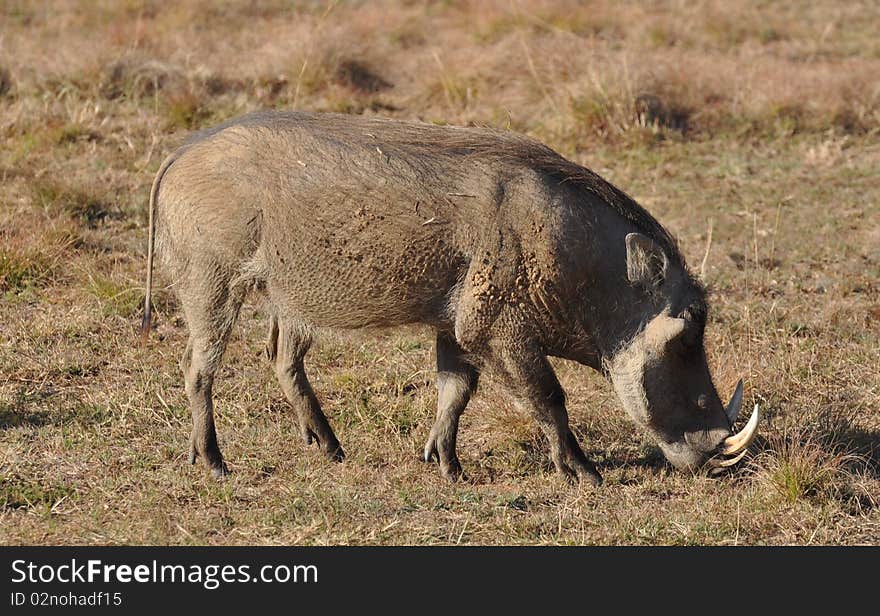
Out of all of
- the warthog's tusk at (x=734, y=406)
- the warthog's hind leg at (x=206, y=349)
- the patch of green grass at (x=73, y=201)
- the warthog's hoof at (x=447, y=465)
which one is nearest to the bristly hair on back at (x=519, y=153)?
the warthog's tusk at (x=734, y=406)

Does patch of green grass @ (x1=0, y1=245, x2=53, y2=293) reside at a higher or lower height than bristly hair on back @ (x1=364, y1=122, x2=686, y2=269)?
lower

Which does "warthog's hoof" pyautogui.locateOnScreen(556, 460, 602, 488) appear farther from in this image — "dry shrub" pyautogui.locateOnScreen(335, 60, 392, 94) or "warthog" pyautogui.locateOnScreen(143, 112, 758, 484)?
"dry shrub" pyautogui.locateOnScreen(335, 60, 392, 94)

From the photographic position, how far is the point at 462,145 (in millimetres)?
4715

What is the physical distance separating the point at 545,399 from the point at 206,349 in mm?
1337

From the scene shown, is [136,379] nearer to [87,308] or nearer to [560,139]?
[87,308]

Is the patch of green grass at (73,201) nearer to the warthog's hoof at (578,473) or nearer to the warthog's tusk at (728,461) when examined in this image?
the warthog's hoof at (578,473)

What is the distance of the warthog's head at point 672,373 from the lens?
470cm

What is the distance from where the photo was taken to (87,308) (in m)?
6.36

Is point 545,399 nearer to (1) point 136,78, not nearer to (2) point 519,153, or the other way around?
(2) point 519,153

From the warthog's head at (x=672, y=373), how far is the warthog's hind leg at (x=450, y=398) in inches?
23.3

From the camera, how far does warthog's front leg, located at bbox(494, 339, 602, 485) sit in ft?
15.4

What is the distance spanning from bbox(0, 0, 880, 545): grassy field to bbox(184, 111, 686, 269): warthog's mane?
0.78 metres

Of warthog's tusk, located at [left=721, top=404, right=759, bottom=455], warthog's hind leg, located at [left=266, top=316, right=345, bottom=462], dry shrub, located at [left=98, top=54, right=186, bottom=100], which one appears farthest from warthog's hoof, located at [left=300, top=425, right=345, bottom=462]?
dry shrub, located at [left=98, top=54, right=186, bottom=100]

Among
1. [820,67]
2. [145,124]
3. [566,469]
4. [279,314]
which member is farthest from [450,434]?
[820,67]
